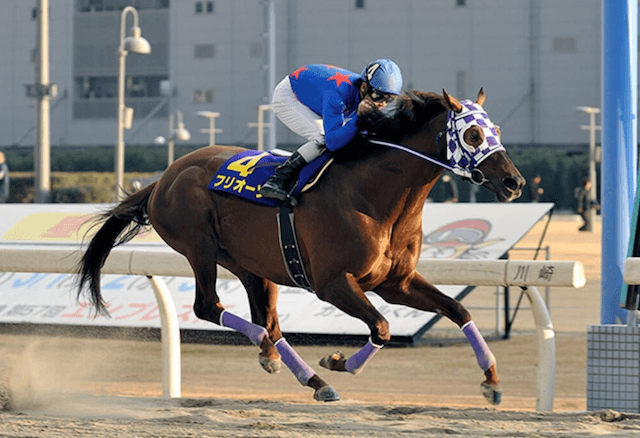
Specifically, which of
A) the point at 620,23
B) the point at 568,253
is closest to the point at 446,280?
the point at 620,23

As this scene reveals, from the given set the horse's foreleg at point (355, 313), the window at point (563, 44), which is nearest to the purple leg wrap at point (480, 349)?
the horse's foreleg at point (355, 313)

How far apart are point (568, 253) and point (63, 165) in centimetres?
2679

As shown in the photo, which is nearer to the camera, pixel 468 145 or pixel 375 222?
pixel 468 145

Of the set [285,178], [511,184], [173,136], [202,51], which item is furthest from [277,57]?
[511,184]

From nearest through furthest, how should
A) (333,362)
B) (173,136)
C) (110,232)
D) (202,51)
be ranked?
1. (333,362)
2. (110,232)
3. (173,136)
4. (202,51)

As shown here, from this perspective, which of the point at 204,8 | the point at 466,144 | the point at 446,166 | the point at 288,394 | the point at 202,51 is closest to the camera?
the point at 466,144

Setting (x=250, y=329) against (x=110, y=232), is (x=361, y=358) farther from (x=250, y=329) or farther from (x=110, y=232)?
(x=110, y=232)

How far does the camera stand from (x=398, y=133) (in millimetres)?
4184

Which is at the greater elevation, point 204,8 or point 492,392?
Result: point 204,8

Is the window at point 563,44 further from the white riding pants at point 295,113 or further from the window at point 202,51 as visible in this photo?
the white riding pants at point 295,113

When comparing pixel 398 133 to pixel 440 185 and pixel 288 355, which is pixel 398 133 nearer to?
pixel 288 355

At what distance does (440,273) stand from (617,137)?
1.19 meters

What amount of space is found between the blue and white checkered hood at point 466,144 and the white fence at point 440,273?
1005 millimetres

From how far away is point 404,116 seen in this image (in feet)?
13.7
